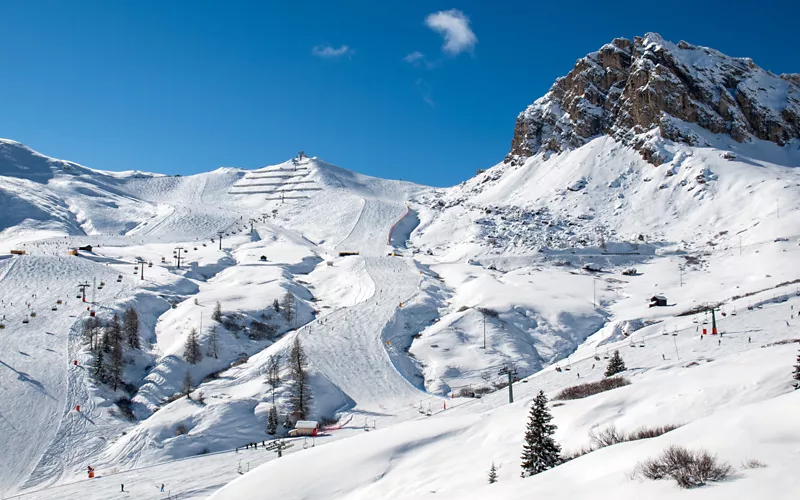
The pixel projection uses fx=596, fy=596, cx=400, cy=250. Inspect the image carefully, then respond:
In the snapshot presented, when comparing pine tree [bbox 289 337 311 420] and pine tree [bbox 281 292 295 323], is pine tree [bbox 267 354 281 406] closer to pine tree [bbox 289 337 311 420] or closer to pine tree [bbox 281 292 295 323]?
pine tree [bbox 289 337 311 420]

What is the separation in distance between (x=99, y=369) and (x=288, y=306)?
2309 centimetres

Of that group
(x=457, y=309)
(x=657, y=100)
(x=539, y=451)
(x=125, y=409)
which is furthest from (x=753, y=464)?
(x=657, y=100)

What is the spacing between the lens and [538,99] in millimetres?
184375

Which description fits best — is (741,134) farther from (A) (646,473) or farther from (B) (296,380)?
(A) (646,473)

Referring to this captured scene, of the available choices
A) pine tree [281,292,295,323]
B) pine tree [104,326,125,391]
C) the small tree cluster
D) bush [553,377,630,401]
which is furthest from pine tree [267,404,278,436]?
pine tree [281,292,295,323]

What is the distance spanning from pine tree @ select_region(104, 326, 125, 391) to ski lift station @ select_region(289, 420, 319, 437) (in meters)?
18.7

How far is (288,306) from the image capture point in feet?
232

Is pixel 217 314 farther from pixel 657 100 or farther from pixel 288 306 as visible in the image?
pixel 657 100

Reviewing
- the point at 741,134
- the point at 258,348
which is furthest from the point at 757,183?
the point at 258,348

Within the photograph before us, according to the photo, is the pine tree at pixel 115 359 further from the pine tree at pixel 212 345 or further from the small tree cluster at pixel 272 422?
the small tree cluster at pixel 272 422

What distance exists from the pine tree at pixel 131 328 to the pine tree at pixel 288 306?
632 inches

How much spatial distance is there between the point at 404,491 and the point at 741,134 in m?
144

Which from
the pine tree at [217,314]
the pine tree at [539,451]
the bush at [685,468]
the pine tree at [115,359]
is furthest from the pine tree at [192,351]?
the bush at [685,468]

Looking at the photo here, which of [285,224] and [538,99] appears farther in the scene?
[538,99]
